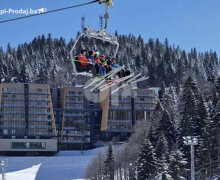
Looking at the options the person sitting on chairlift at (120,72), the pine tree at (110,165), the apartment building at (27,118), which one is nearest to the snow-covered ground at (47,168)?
the apartment building at (27,118)

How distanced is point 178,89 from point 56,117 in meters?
38.0

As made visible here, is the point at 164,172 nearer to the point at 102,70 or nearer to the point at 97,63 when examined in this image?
the point at 102,70

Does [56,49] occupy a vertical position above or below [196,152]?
above

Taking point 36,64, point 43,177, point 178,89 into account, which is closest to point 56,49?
point 36,64

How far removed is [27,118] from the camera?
280 ft

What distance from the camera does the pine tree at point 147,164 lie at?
46.2 metres

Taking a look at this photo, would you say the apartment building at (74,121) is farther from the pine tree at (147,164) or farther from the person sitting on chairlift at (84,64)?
the person sitting on chairlift at (84,64)

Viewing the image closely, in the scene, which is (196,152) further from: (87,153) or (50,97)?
(50,97)

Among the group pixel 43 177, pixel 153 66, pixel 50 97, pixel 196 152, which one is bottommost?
pixel 43 177

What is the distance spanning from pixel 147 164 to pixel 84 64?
3185cm

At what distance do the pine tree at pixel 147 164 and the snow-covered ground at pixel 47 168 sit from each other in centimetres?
1874

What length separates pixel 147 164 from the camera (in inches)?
1832

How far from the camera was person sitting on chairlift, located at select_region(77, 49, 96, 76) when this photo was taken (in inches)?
631

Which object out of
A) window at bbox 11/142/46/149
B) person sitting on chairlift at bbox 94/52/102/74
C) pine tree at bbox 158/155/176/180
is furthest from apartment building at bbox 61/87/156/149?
person sitting on chairlift at bbox 94/52/102/74
